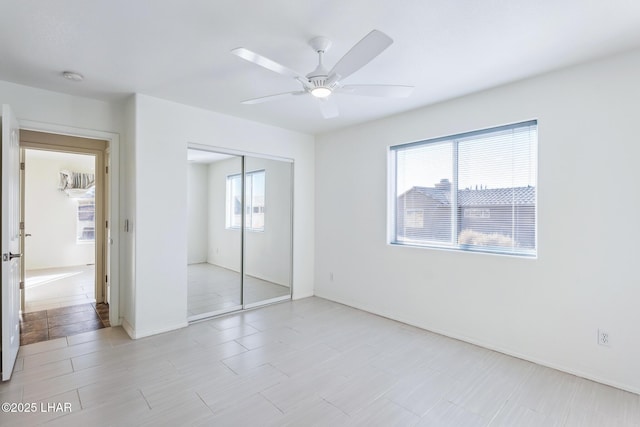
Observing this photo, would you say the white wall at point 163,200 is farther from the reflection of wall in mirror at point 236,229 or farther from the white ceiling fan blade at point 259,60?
the white ceiling fan blade at point 259,60

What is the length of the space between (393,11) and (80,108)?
10.9 feet

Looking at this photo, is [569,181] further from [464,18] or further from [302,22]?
[302,22]

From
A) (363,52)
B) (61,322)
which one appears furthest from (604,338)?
(61,322)

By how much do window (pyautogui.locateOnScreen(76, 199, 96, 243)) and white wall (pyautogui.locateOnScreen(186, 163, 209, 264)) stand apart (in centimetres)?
521

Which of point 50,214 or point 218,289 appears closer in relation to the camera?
point 218,289

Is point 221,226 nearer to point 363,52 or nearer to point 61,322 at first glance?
point 61,322

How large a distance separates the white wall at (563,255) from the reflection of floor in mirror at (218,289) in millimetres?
1909

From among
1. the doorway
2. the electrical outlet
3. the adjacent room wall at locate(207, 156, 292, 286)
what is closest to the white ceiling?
the adjacent room wall at locate(207, 156, 292, 286)

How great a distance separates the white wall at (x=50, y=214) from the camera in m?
6.80

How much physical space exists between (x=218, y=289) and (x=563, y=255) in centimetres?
381

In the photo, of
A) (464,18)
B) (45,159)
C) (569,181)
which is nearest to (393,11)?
(464,18)

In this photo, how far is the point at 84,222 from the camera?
7543 mm

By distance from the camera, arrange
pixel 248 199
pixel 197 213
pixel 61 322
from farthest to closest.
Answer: pixel 248 199, pixel 197 213, pixel 61 322

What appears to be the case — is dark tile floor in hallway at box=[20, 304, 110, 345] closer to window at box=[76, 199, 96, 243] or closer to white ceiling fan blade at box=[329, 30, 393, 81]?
white ceiling fan blade at box=[329, 30, 393, 81]
